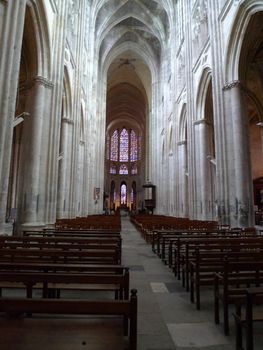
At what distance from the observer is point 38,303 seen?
1.73 metres

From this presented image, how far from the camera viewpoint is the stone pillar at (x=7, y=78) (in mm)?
7625

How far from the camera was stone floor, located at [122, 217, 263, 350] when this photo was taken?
293cm

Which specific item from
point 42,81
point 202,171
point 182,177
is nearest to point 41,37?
point 42,81

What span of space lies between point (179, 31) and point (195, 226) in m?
19.1

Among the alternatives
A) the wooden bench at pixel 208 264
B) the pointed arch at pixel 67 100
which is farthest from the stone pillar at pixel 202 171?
the wooden bench at pixel 208 264

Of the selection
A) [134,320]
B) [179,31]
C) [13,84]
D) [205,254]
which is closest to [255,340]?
[205,254]

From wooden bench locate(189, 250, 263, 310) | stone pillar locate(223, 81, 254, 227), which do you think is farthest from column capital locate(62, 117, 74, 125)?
wooden bench locate(189, 250, 263, 310)

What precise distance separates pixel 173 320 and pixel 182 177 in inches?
829

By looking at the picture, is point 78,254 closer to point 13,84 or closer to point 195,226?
point 13,84

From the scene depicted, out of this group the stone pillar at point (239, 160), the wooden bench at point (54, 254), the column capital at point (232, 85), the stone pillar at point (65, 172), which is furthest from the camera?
the stone pillar at point (65, 172)

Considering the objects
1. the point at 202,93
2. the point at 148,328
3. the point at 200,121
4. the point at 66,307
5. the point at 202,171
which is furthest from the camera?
the point at 200,121

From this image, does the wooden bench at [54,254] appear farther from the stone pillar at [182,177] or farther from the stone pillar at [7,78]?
the stone pillar at [182,177]

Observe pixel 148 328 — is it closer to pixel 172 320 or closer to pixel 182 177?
pixel 172 320

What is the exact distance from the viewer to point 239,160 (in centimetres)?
1290
